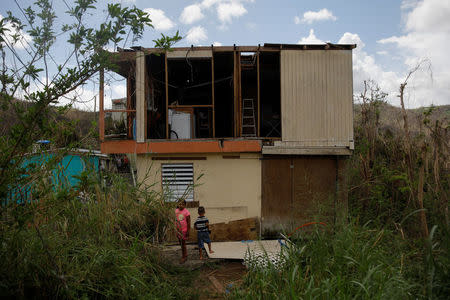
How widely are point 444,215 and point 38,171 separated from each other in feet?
14.9

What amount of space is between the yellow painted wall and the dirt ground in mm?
1576

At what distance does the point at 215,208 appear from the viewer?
29.4 feet

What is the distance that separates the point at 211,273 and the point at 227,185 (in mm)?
3085

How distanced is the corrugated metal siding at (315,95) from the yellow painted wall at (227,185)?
1.40 m

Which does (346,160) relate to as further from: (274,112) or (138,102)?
(138,102)

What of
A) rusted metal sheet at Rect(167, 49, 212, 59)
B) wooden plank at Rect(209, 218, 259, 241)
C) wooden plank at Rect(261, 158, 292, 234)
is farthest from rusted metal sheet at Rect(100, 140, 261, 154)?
rusted metal sheet at Rect(167, 49, 212, 59)

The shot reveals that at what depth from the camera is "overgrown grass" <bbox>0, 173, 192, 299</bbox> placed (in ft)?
10.7

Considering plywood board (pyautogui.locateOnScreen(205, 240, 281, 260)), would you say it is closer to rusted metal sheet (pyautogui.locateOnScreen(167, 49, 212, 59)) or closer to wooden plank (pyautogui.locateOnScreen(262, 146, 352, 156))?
wooden plank (pyautogui.locateOnScreen(262, 146, 352, 156))

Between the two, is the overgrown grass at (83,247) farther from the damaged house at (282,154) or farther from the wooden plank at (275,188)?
the wooden plank at (275,188)

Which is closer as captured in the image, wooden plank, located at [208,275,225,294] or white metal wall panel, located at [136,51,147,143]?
wooden plank, located at [208,275,225,294]

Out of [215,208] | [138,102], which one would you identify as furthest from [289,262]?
[138,102]

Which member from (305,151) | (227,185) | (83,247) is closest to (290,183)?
(305,151)

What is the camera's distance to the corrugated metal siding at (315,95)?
8992mm

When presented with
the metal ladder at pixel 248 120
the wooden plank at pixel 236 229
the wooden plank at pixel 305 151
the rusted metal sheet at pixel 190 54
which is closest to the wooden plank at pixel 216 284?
the wooden plank at pixel 236 229
